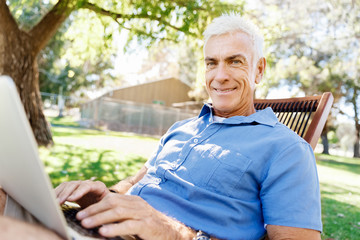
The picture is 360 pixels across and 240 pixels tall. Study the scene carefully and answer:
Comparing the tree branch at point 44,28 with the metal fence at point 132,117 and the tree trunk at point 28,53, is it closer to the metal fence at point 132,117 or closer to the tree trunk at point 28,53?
the tree trunk at point 28,53

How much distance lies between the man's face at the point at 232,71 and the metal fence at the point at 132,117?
18792 millimetres

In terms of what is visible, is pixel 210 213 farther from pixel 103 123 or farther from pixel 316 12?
pixel 316 12

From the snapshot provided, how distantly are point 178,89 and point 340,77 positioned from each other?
13.4m

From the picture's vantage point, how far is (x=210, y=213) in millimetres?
1528

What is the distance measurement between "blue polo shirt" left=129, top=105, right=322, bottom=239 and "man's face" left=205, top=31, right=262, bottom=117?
0.27 meters

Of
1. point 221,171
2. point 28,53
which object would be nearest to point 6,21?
point 28,53

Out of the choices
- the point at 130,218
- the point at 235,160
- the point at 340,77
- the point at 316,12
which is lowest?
the point at 130,218

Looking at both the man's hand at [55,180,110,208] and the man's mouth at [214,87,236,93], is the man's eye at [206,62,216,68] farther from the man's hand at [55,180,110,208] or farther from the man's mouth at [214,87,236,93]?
the man's hand at [55,180,110,208]

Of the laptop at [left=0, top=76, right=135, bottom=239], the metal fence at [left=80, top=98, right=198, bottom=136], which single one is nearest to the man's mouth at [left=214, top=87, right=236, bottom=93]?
the laptop at [left=0, top=76, right=135, bottom=239]

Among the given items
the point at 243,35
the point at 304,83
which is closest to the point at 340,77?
the point at 304,83

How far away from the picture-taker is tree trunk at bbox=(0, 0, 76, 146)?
680cm

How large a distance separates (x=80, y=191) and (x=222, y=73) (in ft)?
3.85

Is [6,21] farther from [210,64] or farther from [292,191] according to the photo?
[292,191]

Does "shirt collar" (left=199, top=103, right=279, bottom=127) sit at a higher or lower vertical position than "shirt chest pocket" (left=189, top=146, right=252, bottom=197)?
higher
